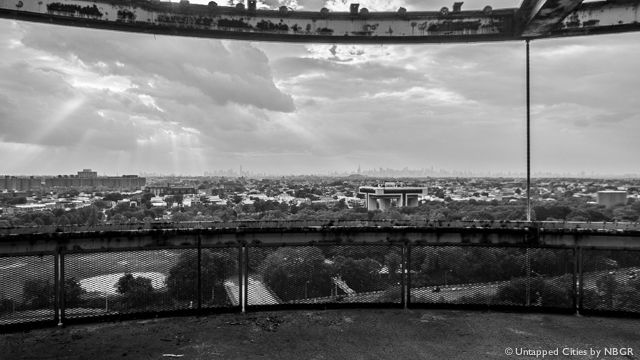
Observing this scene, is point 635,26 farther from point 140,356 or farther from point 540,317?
point 140,356

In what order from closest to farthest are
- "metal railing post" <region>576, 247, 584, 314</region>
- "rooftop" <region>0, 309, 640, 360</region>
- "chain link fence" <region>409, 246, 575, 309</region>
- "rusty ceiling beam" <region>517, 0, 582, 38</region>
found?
1. "rooftop" <region>0, 309, 640, 360</region>
2. "rusty ceiling beam" <region>517, 0, 582, 38</region>
3. "metal railing post" <region>576, 247, 584, 314</region>
4. "chain link fence" <region>409, 246, 575, 309</region>

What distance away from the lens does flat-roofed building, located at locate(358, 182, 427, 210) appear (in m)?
77.8

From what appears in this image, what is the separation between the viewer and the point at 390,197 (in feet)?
258

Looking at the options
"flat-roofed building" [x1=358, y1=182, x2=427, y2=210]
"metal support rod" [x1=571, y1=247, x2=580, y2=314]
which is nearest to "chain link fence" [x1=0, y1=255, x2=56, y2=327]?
"metal support rod" [x1=571, y1=247, x2=580, y2=314]

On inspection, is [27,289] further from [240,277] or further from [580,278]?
[580,278]

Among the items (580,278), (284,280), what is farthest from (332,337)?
(580,278)

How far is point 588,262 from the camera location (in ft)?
24.5

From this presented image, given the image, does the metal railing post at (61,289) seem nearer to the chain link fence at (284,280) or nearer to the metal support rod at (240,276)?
the chain link fence at (284,280)

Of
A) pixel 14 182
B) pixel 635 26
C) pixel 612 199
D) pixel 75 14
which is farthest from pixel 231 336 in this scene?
pixel 14 182

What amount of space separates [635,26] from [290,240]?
7520 millimetres

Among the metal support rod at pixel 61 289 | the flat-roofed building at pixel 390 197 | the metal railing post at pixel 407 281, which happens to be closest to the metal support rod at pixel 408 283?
the metal railing post at pixel 407 281

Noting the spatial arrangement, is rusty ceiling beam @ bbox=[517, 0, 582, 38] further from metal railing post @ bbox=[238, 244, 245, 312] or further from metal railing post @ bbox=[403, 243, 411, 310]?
metal railing post @ bbox=[238, 244, 245, 312]

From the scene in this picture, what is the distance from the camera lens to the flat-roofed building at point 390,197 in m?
77.8

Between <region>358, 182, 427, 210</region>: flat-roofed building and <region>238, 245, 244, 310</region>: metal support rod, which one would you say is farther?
<region>358, 182, 427, 210</region>: flat-roofed building
